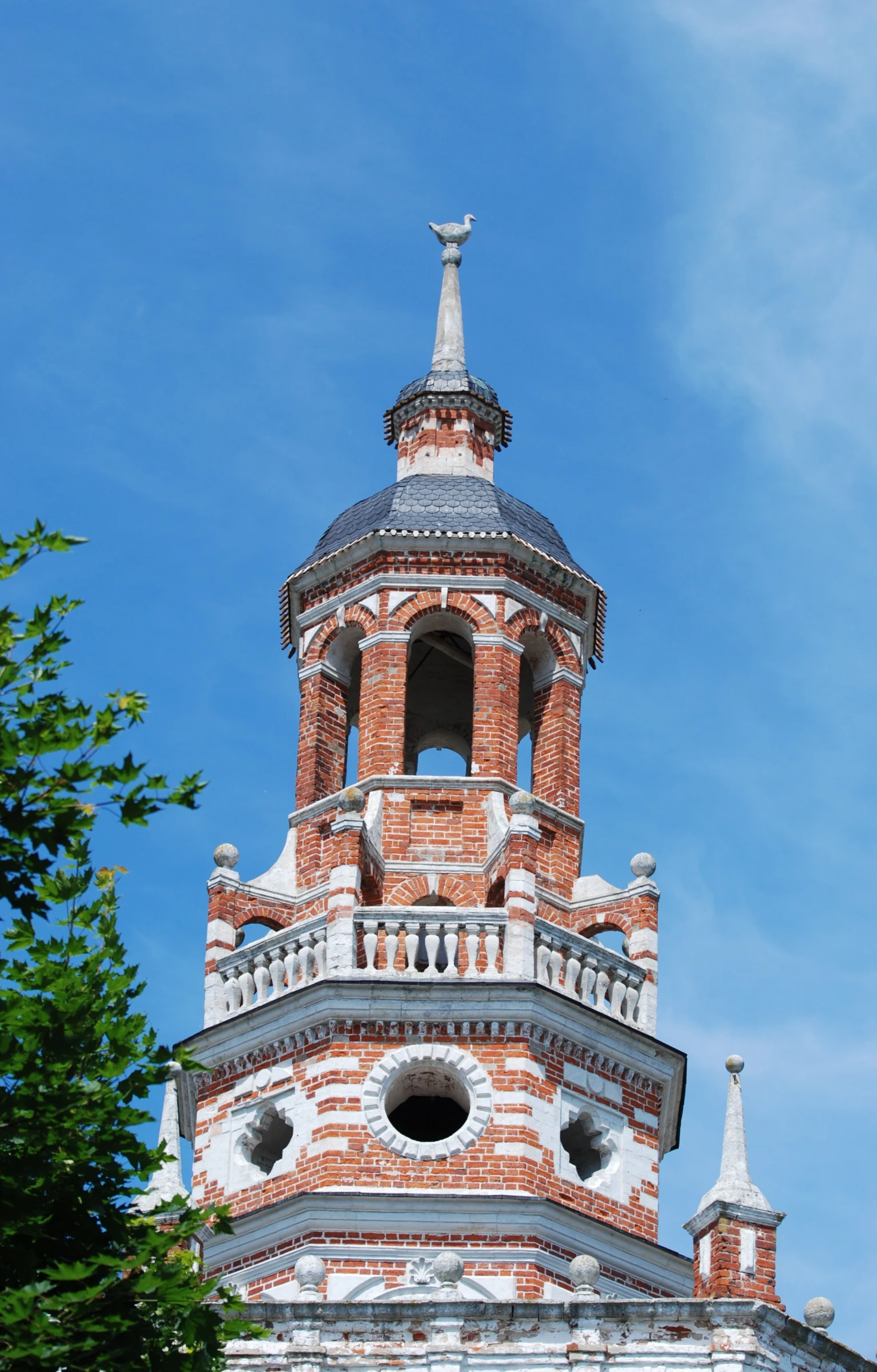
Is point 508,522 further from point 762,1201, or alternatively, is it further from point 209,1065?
point 762,1201

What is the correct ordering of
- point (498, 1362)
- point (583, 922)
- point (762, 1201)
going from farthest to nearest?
1. point (583, 922)
2. point (762, 1201)
3. point (498, 1362)

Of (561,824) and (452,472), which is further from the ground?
(452,472)

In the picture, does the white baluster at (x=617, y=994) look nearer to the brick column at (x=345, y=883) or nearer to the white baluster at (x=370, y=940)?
the white baluster at (x=370, y=940)

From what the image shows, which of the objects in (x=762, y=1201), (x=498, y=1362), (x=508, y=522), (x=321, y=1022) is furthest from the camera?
(x=508, y=522)

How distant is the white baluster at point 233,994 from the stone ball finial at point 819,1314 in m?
8.19

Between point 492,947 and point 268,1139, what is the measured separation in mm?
3459

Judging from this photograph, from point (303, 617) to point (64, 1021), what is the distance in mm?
16505

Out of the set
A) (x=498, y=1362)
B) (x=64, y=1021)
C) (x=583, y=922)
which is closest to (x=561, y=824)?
(x=583, y=922)

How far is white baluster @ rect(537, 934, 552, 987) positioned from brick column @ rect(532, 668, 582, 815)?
11.5 ft

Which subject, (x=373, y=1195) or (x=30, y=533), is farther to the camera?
(x=373, y=1195)

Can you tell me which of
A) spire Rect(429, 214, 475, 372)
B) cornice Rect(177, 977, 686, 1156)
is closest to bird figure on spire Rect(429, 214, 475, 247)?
spire Rect(429, 214, 475, 372)

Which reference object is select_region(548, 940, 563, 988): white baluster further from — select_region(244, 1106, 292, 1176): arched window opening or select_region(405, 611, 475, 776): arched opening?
select_region(405, 611, 475, 776): arched opening

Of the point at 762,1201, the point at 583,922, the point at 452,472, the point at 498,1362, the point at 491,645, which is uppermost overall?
the point at 452,472

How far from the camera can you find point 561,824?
110ft
